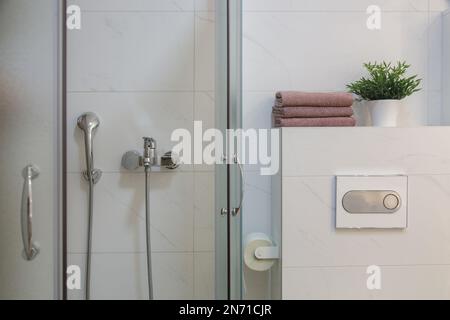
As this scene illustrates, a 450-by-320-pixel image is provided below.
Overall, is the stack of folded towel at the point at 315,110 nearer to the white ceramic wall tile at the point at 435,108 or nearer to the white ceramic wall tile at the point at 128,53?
the white ceramic wall tile at the point at 435,108

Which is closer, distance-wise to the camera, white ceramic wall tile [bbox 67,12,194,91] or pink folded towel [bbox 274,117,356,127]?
white ceramic wall tile [bbox 67,12,194,91]

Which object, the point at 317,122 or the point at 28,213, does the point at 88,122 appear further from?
the point at 317,122

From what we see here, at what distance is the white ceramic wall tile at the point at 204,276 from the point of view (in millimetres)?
1044

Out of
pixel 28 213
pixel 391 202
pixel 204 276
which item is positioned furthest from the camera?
pixel 391 202

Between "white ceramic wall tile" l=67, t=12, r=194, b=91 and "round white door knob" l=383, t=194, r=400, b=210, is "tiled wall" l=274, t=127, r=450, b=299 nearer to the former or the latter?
"round white door knob" l=383, t=194, r=400, b=210

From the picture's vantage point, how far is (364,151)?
147cm

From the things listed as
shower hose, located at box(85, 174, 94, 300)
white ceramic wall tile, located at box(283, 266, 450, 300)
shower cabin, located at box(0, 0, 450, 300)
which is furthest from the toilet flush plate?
shower hose, located at box(85, 174, 94, 300)

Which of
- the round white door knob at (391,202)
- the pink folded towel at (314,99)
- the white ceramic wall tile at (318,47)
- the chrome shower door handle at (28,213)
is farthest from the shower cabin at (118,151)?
the round white door knob at (391,202)

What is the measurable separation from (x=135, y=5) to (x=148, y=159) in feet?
1.06

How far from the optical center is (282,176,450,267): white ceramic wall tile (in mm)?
1475

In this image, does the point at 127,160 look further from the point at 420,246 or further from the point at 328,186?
the point at 420,246

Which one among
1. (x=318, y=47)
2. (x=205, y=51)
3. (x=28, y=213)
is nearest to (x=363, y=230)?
(x=318, y=47)
